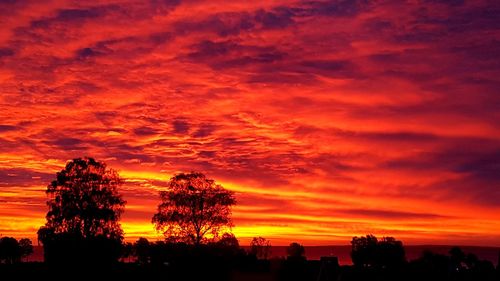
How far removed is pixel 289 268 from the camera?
5962 centimetres

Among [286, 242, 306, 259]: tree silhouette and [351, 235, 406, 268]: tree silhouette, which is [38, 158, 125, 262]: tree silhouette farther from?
[351, 235, 406, 268]: tree silhouette

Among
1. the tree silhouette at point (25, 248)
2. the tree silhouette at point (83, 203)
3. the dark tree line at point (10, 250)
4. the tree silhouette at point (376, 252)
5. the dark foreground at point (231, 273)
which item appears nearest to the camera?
the dark foreground at point (231, 273)

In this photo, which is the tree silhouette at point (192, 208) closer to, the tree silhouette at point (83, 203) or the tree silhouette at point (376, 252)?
the tree silhouette at point (83, 203)

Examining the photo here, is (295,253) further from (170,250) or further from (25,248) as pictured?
(25,248)

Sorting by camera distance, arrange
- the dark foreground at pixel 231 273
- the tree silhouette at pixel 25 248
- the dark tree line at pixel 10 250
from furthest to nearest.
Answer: the tree silhouette at pixel 25 248 < the dark tree line at pixel 10 250 < the dark foreground at pixel 231 273

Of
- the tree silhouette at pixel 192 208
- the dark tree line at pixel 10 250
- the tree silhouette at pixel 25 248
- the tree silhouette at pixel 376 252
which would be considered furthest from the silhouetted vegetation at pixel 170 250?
the tree silhouette at pixel 25 248

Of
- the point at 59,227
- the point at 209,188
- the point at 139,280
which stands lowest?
the point at 139,280

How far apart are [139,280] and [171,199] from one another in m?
24.3

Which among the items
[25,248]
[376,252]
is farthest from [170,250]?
[25,248]

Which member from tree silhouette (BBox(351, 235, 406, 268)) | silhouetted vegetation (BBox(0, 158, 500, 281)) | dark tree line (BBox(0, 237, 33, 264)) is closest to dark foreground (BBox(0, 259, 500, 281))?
silhouetted vegetation (BBox(0, 158, 500, 281))

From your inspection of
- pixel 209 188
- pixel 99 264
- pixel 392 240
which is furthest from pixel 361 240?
pixel 99 264

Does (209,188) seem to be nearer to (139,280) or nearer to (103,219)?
(103,219)

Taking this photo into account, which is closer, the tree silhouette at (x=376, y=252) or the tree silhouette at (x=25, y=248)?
the tree silhouette at (x=376, y=252)

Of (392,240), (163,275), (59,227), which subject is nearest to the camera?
(163,275)
